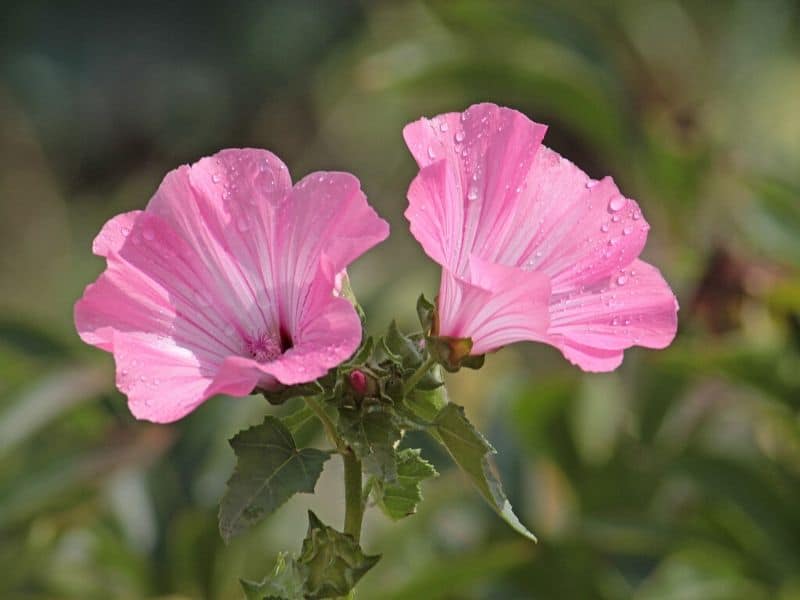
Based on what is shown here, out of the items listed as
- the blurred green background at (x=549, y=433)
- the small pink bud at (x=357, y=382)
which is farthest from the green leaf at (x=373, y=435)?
the blurred green background at (x=549, y=433)

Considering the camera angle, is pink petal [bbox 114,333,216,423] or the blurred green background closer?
pink petal [bbox 114,333,216,423]

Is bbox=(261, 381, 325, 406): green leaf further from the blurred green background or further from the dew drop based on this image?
the blurred green background

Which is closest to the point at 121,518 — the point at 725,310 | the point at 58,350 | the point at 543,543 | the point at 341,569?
the point at 58,350

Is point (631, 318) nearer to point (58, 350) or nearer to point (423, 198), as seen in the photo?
point (423, 198)

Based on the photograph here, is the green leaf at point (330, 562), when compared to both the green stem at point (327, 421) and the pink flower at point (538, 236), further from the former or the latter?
the pink flower at point (538, 236)

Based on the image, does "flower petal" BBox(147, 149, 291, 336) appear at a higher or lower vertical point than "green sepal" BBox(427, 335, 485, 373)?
higher

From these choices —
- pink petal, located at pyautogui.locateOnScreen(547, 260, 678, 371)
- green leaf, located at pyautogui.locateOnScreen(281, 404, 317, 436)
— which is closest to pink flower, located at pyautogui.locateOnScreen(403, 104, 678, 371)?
pink petal, located at pyautogui.locateOnScreen(547, 260, 678, 371)

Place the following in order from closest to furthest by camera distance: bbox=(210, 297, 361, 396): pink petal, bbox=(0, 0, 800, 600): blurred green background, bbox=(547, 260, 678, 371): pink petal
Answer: bbox=(210, 297, 361, 396): pink petal < bbox=(547, 260, 678, 371): pink petal < bbox=(0, 0, 800, 600): blurred green background

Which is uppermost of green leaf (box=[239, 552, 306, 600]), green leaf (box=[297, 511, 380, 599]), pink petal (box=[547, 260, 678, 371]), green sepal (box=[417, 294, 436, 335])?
pink petal (box=[547, 260, 678, 371])
